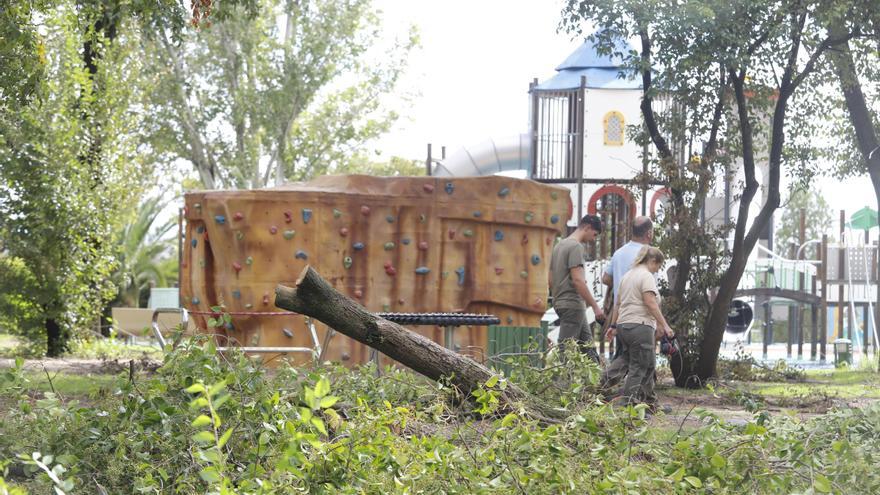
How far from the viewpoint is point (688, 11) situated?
14750mm

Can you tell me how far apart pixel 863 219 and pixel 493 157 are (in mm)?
10693

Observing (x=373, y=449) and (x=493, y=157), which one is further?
(x=493, y=157)

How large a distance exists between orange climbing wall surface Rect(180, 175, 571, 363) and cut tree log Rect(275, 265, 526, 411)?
7837 millimetres

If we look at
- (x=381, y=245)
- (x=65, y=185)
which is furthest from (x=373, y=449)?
(x=65, y=185)

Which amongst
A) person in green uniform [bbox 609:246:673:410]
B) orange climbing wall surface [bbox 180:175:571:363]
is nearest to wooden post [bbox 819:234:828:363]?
orange climbing wall surface [bbox 180:175:571:363]

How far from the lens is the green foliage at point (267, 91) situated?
109ft

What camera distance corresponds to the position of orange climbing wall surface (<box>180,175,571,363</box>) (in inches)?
606

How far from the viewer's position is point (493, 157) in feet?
118

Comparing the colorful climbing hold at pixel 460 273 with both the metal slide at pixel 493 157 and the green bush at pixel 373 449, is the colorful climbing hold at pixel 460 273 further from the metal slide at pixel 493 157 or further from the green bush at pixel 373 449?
the metal slide at pixel 493 157

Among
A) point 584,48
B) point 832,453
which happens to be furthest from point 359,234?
point 584,48

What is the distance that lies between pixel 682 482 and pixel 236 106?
29.5 meters

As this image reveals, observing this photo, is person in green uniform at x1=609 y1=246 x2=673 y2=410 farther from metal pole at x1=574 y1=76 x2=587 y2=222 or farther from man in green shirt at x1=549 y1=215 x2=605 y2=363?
metal pole at x1=574 y1=76 x2=587 y2=222

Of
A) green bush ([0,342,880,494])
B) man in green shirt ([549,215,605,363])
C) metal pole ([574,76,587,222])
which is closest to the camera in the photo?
green bush ([0,342,880,494])

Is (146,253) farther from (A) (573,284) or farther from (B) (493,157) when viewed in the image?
(A) (573,284)
